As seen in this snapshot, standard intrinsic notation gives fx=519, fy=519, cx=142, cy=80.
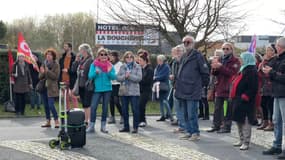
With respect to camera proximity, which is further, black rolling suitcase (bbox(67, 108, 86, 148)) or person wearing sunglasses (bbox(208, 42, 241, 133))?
person wearing sunglasses (bbox(208, 42, 241, 133))

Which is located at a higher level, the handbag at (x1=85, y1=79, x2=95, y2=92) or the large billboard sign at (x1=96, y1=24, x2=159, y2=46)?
the large billboard sign at (x1=96, y1=24, x2=159, y2=46)

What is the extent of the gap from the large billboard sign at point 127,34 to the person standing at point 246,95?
58.8ft

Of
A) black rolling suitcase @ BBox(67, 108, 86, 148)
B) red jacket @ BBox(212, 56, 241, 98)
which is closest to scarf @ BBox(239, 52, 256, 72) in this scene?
red jacket @ BBox(212, 56, 241, 98)

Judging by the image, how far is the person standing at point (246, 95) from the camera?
367 inches

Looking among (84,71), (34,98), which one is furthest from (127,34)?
(84,71)

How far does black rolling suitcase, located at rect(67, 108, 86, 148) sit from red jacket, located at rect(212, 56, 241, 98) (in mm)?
3444

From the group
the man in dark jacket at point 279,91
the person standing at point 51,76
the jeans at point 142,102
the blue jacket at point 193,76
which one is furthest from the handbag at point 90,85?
the man in dark jacket at point 279,91

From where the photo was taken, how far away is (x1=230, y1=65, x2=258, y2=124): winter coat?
9312mm

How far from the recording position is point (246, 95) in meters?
9.30

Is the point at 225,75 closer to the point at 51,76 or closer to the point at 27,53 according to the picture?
the point at 51,76

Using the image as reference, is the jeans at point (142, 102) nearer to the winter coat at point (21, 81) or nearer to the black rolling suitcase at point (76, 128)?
the black rolling suitcase at point (76, 128)

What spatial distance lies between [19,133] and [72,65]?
6.91 feet

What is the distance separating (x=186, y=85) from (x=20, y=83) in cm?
652

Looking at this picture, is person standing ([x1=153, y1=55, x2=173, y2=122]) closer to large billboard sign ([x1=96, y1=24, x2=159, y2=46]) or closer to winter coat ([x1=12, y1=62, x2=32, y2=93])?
winter coat ([x1=12, y1=62, x2=32, y2=93])
